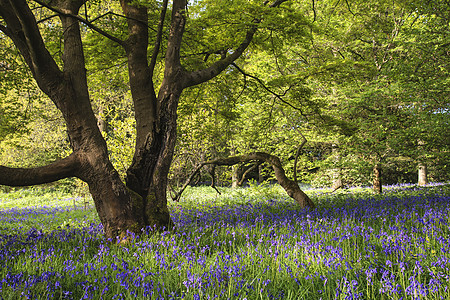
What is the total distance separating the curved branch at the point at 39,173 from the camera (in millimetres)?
4066

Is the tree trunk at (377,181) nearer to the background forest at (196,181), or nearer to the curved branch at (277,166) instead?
the background forest at (196,181)

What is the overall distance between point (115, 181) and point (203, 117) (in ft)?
26.2

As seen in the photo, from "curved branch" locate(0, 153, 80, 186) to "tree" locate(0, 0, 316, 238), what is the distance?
0.01 m

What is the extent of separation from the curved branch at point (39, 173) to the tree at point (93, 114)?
1cm

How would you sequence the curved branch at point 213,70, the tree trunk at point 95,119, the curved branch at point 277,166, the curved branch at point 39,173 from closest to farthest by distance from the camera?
the curved branch at point 39,173 → the tree trunk at point 95,119 → the curved branch at point 213,70 → the curved branch at point 277,166

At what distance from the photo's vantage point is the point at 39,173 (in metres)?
4.23

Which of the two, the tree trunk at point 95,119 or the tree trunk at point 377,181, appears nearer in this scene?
the tree trunk at point 95,119

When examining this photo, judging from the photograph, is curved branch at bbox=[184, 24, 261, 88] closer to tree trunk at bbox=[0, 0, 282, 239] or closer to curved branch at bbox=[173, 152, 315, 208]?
tree trunk at bbox=[0, 0, 282, 239]

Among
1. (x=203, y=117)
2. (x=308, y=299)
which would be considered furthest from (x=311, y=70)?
(x=203, y=117)

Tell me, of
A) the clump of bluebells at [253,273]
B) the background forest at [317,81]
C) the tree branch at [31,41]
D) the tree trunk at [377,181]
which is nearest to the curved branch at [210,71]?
the background forest at [317,81]

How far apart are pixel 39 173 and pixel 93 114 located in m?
1.23

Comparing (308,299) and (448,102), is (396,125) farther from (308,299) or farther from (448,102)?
(308,299)

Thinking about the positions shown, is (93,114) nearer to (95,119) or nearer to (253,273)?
(95,119)

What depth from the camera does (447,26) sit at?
755cm
